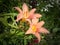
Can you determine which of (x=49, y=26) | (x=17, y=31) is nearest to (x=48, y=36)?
(x=49, y=26)

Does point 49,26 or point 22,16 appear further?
point 49,26

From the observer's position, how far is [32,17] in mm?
920

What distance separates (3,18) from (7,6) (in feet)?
0.46

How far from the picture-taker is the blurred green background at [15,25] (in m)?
1.00

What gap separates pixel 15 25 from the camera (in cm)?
103

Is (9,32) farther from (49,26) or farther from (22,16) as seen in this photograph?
(49,26)

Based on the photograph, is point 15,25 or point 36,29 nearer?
point 36,29

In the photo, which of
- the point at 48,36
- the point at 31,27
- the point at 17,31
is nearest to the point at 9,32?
the point at 17,31

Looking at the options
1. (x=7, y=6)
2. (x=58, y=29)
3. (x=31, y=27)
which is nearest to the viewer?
(x=31, y=27)

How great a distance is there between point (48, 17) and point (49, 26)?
0.18ft

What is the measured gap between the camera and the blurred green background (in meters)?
1.00

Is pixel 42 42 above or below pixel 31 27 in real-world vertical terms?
below

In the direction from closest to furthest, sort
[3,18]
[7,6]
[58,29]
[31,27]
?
[31,27] → [3,18] → [7,6] → [58,29]

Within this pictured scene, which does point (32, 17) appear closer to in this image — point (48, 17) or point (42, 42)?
point (42, 42)
